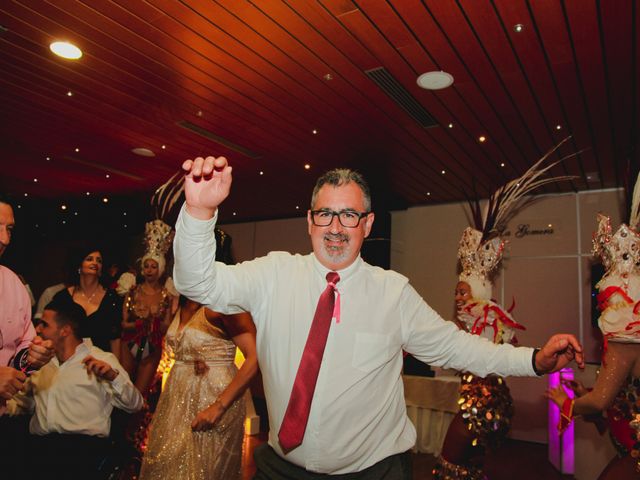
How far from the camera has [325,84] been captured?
4117 mm

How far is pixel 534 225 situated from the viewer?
7172 mm

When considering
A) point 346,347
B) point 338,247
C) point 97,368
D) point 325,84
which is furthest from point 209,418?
point 325,84

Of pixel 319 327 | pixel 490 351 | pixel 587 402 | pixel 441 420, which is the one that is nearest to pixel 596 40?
pixel 587 402

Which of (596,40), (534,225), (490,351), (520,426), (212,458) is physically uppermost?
(596,40)

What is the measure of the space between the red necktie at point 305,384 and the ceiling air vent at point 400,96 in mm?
2696

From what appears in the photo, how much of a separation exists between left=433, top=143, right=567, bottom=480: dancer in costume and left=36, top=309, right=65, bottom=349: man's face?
2655 mm

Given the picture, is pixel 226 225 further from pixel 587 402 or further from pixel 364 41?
pixel 587 402

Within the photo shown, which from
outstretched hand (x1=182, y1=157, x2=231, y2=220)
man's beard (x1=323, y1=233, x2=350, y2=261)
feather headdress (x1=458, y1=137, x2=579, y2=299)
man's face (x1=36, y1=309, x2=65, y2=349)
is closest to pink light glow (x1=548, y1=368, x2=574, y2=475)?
feather headdress (x1=458, y1=137, x2=579, y2=299)

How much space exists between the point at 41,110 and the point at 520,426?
6.95m

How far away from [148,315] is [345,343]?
11.7 feet

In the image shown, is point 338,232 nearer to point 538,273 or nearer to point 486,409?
point 486,409

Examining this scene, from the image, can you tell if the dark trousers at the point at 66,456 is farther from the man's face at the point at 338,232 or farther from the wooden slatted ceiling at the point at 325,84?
the wooden slatted ceiling at the point at 325,84

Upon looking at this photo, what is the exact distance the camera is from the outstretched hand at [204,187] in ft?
4.48

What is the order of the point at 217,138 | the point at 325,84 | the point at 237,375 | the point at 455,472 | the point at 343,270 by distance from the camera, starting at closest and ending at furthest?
the point at 343,270
the point at 237,375
the point at 455,472
the point at 325,84
the point at 217,138
